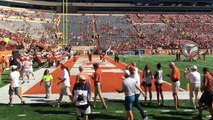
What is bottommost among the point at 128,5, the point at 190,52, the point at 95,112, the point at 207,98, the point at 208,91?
the point at 190,52

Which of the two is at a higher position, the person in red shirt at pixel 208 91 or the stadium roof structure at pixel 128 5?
the stadium roof structure at pixel 128 5

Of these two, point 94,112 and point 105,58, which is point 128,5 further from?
point 94,112

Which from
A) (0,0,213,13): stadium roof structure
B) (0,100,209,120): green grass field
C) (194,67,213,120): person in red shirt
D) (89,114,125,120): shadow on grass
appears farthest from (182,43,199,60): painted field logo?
(0,0,213,13): stadium roof structure

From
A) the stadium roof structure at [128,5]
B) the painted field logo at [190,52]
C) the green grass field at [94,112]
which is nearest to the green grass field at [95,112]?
the green grass field at [94,112]

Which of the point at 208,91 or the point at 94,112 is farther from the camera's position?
the point at 94,112

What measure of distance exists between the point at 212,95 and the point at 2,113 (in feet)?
21.6

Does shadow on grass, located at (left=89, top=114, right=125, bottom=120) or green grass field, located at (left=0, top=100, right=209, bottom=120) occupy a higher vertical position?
shadow on grass, located at (left=89, top=114, right=125, bottom=120)

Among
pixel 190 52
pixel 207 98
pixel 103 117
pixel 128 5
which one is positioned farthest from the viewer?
pixel 128 5

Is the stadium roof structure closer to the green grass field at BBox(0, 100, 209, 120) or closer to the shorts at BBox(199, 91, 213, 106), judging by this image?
the green grass field at BBox(0, 100, 209, 120)

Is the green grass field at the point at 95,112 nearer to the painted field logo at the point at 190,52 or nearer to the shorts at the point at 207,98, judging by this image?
the shorts at the point at 207,98

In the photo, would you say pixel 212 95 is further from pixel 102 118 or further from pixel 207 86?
pixel 102 118

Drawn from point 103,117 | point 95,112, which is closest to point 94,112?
point 95,112

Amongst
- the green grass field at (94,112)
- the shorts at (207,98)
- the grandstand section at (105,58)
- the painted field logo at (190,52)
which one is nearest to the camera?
the shorts at (207,98)

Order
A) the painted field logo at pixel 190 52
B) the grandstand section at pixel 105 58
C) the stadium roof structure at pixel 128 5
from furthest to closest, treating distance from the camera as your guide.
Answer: the stadium roof structure at pixel 128 5 → the painted field logo at pixel 190 52 → the grandstand section at pixel 105 58
